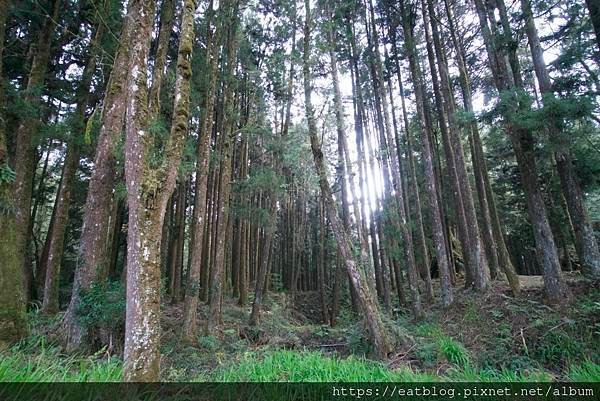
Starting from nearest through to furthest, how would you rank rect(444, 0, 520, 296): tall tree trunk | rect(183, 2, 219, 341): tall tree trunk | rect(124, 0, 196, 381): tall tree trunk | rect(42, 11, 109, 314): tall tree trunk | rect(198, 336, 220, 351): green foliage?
rect(124, 0, 196, 381): tall tree trunk < rect(42, 11, 109, 314): tall tree trunk < rect(198, 336, 220, 351): green foliage < rect(183, 2, 219, 341): tall tree trunk < rect(444, 0, 520, 296): tall tree trunk

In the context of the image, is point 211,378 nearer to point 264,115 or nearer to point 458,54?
point 264,115

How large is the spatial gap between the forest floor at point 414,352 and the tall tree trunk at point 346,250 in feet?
1.50

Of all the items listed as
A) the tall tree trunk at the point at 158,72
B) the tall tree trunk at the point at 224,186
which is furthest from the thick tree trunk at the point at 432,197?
the tall tree trunk at the point at 158,72

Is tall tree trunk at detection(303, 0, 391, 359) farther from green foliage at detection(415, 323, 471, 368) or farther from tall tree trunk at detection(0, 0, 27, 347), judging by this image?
tall tree trunk at detection(0, 0, 27, 347)

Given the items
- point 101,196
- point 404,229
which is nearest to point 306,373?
point 101,196

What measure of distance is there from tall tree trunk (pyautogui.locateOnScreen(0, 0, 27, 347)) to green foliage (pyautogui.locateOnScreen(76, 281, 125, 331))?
2.76 feet

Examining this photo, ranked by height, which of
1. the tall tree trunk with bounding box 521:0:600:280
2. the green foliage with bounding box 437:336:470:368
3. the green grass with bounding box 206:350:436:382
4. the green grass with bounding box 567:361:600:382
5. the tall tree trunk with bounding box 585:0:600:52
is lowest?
the green foliage with bounding box 437:336:470:368

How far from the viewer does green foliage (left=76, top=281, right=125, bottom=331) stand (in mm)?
5379

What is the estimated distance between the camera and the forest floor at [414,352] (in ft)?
12.0

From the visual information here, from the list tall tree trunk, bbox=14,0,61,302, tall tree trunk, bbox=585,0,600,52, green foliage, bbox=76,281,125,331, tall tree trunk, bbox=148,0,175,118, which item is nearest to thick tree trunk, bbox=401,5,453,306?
tall tree trunk, bbox=585,0,600,52

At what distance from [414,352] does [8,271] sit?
7169mm

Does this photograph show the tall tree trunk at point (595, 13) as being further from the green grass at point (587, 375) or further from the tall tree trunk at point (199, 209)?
the tall tree trunk at point (199, 209)

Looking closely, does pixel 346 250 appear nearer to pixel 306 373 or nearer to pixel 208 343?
pixel 306 373

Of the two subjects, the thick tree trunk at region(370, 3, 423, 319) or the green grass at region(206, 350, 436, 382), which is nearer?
the green grass at region(206, 350, 436, 382)
